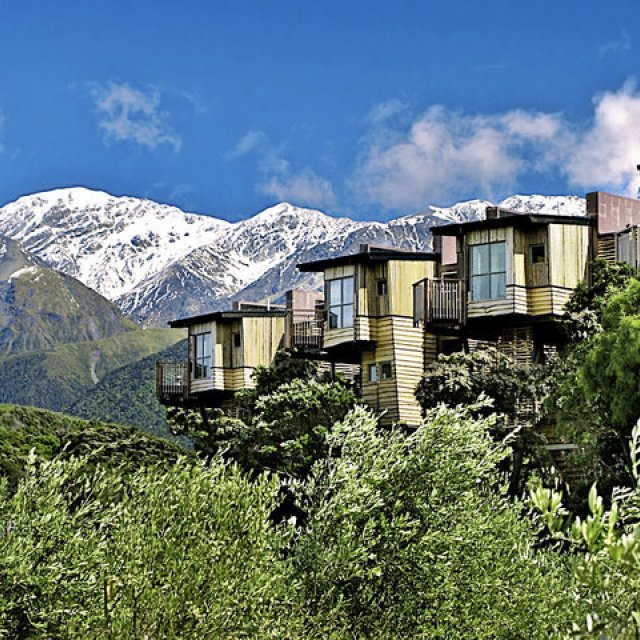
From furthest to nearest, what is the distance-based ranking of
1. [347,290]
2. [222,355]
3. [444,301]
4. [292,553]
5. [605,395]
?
[222,355], [347,290], [444,301], [605,395], [292,553]

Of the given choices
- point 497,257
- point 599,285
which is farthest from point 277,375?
point 599,285

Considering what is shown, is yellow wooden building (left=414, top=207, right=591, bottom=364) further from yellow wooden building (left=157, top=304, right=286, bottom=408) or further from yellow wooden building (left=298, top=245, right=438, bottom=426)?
yellow wooden building (left=157, top=304, right=286, bottom=408)

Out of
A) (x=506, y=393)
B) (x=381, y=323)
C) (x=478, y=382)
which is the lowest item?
(x=506, y=393)

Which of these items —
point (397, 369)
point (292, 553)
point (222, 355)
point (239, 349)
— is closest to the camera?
point (292, 553)

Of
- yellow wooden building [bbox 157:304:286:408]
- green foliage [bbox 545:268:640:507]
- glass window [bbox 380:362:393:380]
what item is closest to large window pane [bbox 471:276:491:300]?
glass window [bbox 380:362:393:380]

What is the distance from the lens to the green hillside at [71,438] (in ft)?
151

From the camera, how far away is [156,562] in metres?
19.0

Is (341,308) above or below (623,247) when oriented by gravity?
below

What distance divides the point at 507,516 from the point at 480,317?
25250 millimetres

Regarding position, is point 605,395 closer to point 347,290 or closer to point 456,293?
point 456,293

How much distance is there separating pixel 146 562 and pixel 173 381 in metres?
44.6

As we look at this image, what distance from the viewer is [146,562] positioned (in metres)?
18.9

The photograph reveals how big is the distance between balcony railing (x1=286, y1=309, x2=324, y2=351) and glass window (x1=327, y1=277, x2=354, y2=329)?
967 mm

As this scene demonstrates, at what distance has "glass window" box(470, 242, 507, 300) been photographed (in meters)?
49.1
